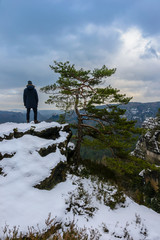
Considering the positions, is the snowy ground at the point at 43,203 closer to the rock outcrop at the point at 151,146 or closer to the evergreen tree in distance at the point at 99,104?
the evergreen tree in distance at the point at 99,104

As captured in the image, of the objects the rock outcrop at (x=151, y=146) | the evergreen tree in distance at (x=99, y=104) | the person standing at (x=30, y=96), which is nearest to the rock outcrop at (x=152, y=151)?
the rock outcrop at (x=151, y=146)

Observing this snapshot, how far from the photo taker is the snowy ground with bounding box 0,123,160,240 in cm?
332

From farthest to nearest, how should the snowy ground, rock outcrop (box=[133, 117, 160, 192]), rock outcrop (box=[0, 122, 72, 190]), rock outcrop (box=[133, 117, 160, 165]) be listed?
rock outcrop (box=[133, 117, 160, 165]) → rock outcrop (box=[133, 117, 160, 192]) → rock outcrop (box=[0, 122, 72, 190]) → the snowy ground

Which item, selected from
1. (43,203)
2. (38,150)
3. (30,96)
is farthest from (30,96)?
(43,203)

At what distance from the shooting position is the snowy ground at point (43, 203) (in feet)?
10.9

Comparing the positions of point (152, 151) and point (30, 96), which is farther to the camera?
point (152, 151)

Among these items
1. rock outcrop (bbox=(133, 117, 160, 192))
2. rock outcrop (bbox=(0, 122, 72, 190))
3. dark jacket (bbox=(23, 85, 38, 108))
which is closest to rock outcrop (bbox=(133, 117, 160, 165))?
rock outcrop (bbox=(133, 117, 160, 192))

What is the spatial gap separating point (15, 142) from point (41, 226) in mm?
3303

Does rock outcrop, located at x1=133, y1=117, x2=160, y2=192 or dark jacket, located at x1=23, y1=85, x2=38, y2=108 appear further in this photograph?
rock outcrop, located at x1=133, y1=117, x2=160, y2=192

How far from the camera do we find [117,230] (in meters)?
3.95

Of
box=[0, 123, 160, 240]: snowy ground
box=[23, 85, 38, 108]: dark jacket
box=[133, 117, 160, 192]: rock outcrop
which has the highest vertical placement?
box=[23, 85, 38, 108]: dark jacket

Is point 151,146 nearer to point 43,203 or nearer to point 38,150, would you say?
point 38,150

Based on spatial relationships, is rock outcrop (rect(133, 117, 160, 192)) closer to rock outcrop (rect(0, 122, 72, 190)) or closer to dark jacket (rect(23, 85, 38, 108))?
rock outcrop (rect(0, 122, 72, 190))

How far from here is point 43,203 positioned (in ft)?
12.4
